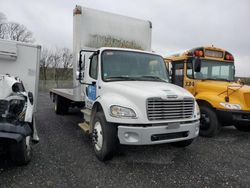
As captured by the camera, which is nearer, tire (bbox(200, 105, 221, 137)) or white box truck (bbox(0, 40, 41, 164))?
white box truck (bbox(0, 40, 41, 164))

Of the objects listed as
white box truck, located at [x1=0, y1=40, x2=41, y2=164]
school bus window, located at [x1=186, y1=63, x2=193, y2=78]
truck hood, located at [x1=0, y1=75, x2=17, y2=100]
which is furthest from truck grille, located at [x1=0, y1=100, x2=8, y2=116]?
school bus window, located at [x1=186, y1=63, x2=193, y2=78]

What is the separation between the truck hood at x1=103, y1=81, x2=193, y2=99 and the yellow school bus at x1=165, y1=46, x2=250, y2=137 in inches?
89.7

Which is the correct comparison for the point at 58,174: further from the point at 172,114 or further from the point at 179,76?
the point at 179,76

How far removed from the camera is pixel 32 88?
5738 mm

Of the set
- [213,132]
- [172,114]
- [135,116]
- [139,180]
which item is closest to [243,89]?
[213,132]

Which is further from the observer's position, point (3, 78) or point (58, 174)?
point (3, 78)

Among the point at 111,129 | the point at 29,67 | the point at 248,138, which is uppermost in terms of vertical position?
the point at 29,67

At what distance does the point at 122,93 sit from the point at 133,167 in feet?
4.75

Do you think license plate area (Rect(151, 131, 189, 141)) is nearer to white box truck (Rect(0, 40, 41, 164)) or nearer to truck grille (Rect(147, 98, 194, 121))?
truck grille (Rect(147, 98, 194, 121))

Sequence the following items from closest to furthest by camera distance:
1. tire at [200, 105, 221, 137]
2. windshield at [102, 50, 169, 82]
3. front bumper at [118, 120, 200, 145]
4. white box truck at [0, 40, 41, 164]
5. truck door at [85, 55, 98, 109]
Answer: white box truck at [0, 40, 41, 164] → front bumper at [118, 120, 200, 145] → windshield at [102, 50, 169, 82] → truck door at [85, 55, 98, 109] → tire at [200, 105, 221, 137]

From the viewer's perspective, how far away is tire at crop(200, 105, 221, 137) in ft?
20.1

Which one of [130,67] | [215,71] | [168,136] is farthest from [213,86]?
[168,136]

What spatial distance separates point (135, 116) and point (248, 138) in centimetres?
469

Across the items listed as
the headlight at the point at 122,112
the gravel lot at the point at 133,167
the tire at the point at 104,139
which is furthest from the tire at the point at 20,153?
the headlight at the point at 122,112
